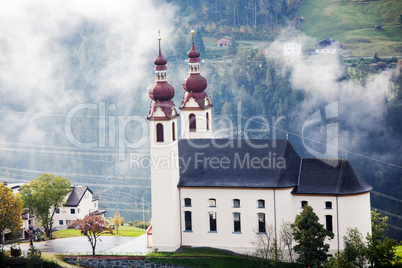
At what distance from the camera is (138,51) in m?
148

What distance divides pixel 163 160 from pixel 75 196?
17.7m

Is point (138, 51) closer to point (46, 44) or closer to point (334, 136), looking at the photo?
point (46, 44)

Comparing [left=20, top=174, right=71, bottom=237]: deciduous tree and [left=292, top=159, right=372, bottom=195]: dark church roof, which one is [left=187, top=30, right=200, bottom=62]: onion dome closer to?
[left=292, top=159, right=372, bottom=195]: dark church roof

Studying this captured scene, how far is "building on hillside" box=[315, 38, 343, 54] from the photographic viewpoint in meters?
129

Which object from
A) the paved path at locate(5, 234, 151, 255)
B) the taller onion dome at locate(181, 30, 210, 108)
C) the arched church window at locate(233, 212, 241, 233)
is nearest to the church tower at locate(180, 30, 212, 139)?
the taller onion dome at locate(181, 30, 210, 108)

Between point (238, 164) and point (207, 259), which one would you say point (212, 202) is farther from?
point (207, 259)

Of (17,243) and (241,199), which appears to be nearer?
(241,199)

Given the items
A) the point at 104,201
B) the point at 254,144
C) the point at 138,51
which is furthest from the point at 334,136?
the point at 254,144

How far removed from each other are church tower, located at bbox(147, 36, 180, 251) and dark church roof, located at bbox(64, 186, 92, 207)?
51.1 ft

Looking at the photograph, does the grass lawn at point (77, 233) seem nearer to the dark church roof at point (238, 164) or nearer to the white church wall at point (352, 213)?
the dark church roof at point (238, 164)

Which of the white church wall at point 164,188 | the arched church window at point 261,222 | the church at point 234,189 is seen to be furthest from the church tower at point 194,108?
the arched church window at point 261,222

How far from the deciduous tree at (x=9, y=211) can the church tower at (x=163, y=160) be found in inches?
493

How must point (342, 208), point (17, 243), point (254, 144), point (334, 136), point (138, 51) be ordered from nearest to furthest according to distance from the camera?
point (342, 208) < point (254, 144) < point (17, 243) < point (334, 136) < point (138, 51)

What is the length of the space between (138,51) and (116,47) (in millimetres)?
5869
